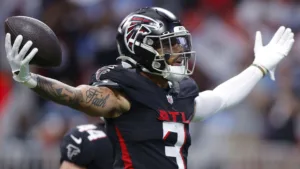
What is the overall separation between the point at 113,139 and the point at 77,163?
0.95m

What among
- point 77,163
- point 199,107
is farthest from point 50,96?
point 77,163

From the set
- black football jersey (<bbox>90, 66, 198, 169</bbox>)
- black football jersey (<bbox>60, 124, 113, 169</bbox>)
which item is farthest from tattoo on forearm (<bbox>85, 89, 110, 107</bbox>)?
black football jersey (<bbox>60, 124, 113, 169</bbox>)

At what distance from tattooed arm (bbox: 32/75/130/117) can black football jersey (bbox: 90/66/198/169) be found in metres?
0.05

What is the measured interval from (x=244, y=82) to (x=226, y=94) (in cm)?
14

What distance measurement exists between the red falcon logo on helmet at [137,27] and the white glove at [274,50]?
33.2 inches

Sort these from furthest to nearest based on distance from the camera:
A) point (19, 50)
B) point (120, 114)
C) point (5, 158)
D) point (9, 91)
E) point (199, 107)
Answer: point (9, 91) → point (5, 158) → point (199, 107) → point (120, 114) → point (19, 50)

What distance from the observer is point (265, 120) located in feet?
28.1

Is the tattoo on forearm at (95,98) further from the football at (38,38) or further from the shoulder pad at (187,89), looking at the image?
the shoulder pad at (187,89)

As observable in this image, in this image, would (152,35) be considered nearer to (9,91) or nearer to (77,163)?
(77,163)

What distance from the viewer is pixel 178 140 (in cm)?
462

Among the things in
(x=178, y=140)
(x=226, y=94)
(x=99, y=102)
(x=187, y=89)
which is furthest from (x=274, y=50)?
(x=99, y=102)

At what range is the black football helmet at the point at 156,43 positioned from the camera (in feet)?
15.2

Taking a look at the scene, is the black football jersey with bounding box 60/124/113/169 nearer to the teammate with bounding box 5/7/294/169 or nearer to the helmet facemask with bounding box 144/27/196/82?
the teammate with bounding box 5/7/294/169

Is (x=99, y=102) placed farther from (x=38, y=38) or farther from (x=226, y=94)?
(x=226, y=94)
